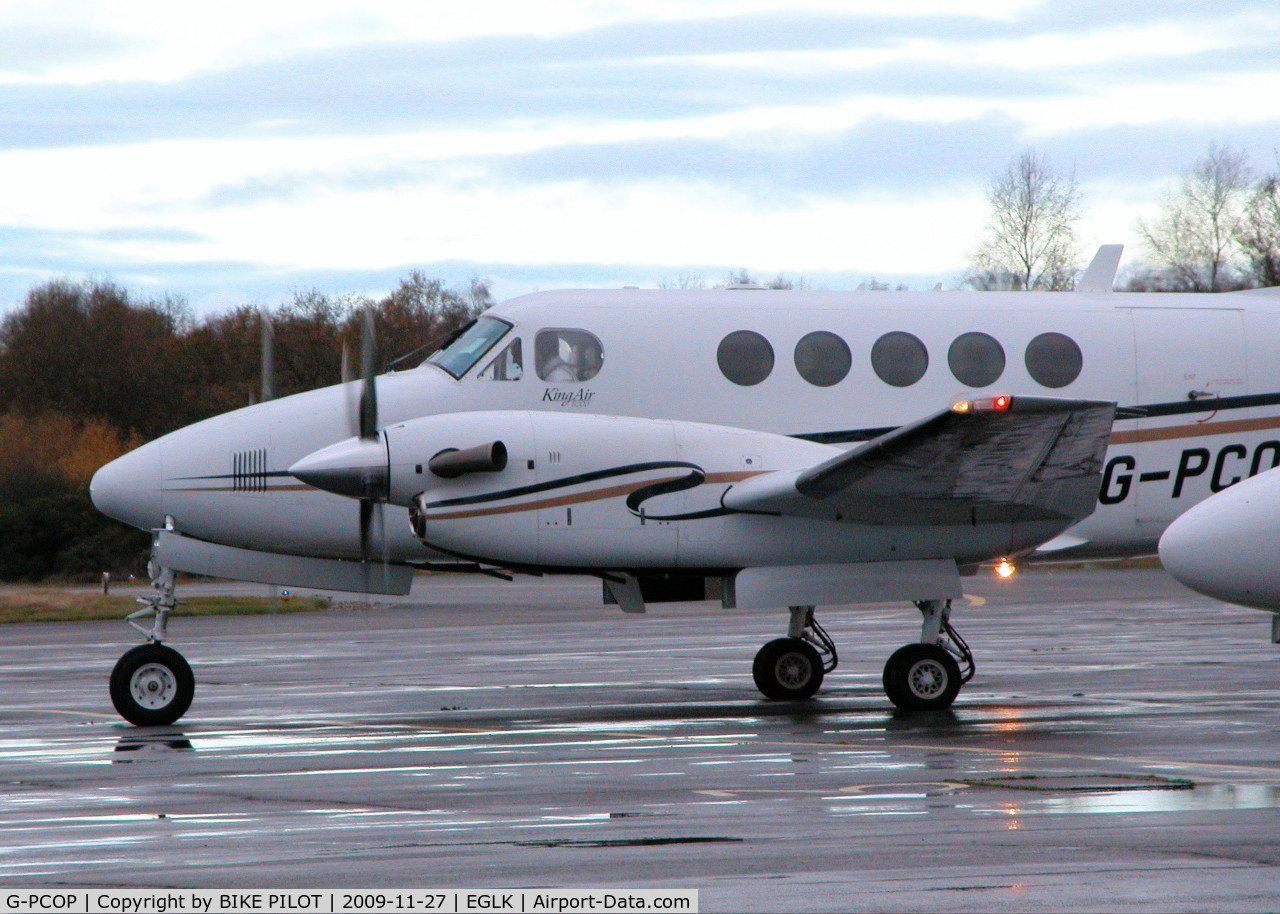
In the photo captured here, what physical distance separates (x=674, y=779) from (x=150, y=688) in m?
5.39

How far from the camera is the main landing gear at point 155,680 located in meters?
13.4

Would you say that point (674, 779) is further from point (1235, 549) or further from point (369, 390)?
point (369, 390)

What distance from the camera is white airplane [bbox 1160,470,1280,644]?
9305 mm

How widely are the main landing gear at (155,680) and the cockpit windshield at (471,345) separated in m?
3.00

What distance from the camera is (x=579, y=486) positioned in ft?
43.7

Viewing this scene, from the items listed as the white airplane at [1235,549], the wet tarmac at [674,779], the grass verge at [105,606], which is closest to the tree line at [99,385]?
the grass verge at [105,606]

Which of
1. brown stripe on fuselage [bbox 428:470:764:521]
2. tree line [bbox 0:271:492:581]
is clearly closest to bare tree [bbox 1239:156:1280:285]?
tree line [bbox 0:271:492:581]

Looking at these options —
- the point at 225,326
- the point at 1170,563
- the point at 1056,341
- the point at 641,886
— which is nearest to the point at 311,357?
the point at 225,326

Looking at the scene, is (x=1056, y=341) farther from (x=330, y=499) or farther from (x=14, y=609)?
(x=14, y=609)

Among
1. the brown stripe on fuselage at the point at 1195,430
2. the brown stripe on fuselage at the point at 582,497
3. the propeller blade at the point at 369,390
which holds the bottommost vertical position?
the brown stripe on fuselage at the point at 582,497

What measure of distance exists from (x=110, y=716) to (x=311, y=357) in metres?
15.6

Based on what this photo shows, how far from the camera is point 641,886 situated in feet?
22.1

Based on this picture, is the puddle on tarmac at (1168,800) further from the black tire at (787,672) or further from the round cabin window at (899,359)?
the black tire at (787,672)

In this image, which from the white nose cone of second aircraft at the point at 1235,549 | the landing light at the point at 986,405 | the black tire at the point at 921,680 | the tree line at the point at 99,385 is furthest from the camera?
the tree line at the point at 99,385
